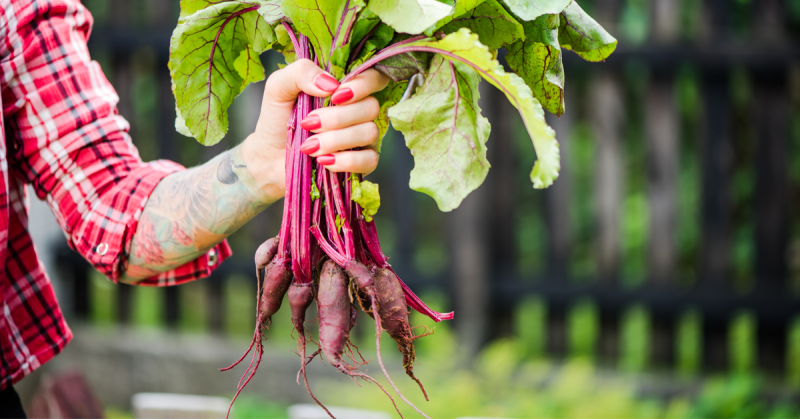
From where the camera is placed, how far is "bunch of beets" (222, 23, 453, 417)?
1.08 m

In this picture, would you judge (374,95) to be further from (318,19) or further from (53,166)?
(53,166)

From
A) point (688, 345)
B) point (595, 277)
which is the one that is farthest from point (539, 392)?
point (688, 345)

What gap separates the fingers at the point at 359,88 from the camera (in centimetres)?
101

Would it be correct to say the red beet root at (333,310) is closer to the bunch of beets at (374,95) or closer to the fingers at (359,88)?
the bunch of beets at (374,95)

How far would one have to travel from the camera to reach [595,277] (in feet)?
10.6

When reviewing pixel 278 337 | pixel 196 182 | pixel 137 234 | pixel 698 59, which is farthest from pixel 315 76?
pixel 278 337

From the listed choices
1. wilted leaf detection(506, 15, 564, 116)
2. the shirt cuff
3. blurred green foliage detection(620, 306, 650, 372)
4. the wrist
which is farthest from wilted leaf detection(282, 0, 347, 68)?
blurred green foliage detection(620, 306, 650, 372)

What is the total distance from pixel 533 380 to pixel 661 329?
742 millimetres

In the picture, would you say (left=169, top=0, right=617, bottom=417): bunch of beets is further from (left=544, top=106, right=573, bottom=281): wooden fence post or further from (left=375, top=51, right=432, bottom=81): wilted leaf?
(left=544, top=106, right=573, bottom=281): wooden fence post

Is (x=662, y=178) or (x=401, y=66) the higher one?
(x=401, y=66)

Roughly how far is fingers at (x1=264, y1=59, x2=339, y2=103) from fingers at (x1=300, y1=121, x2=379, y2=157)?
7cm

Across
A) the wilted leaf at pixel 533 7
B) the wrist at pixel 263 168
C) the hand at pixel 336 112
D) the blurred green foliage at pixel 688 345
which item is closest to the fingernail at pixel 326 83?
the hand at pixel 336 112

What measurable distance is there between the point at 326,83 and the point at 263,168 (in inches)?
11.1

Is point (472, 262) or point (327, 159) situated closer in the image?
point (327, 159)
